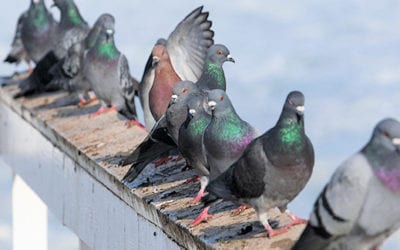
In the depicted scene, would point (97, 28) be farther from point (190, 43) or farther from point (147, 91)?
point (190, 43)

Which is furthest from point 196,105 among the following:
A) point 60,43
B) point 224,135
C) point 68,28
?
point 68,28

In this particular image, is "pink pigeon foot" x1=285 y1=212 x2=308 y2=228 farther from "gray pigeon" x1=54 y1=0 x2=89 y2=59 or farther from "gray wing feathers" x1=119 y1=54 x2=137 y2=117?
"gray pigeon" x1=54 y1=0 x2=89 y2=59

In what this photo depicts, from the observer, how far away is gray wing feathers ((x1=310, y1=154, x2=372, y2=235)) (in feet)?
18.1

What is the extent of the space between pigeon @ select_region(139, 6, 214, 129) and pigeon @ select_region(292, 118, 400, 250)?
304 cm

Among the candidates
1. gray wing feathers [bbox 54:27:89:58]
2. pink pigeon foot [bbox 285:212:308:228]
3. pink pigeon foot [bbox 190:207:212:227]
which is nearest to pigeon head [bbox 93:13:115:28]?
gray wing feathers [bbox 54:27:89:58]

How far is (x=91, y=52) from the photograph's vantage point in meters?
10.3

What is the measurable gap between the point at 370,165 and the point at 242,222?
1.07 meters

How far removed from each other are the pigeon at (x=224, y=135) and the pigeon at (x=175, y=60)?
1800 mm

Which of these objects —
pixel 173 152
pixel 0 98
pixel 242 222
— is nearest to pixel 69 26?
pixel 0 98

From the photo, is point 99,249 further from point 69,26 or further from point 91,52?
point 69,26

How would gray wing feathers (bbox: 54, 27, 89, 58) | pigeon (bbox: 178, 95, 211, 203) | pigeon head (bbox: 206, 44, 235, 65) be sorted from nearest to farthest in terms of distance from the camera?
pigeon (bbox: 178, 95, 211, 203) < pigeon head (bbox: 206, 44, 235, 65) < gray wing feathers (bbox: 54, 27, 89, 58)

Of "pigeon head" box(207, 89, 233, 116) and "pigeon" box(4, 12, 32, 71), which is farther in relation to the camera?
"pigeon" box(4, 12, 32, 71)

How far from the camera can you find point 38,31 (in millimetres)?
12914

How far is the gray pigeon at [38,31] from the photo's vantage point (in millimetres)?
12875
